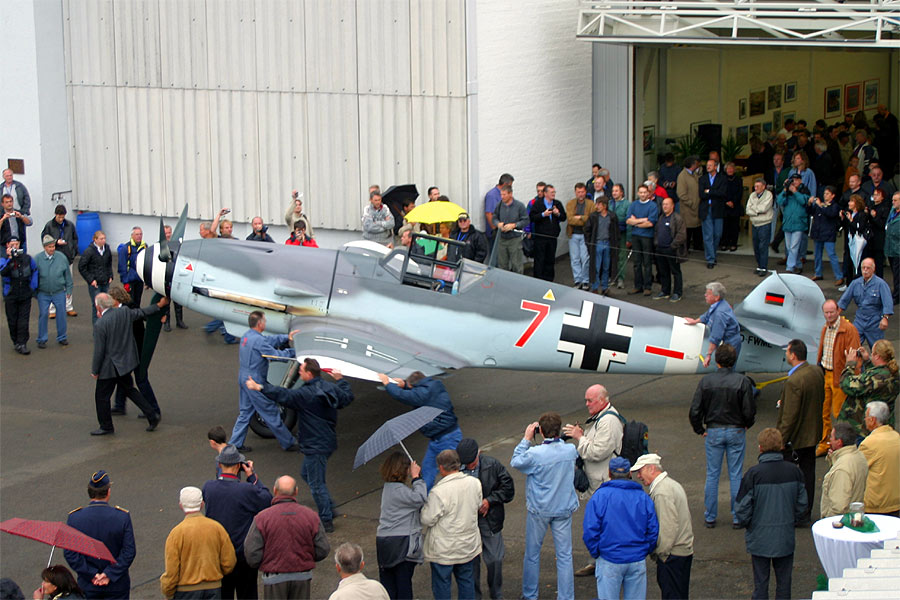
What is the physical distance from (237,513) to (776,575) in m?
3.76

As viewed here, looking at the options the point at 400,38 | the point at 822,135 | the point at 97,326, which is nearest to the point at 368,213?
the point at 400,38

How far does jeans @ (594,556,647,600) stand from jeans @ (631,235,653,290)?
9840 millimetres

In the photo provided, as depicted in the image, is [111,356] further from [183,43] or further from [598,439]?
[183,43]

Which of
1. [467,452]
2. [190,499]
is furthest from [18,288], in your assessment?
[467,452]

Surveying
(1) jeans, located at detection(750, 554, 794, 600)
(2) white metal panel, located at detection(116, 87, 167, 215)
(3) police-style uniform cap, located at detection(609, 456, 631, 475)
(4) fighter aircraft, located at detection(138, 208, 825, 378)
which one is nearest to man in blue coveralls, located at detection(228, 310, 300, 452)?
(4) fighter aircraft, located at detection(138, 208, 825, 378)

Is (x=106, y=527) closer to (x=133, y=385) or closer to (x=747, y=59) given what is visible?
(x=133, y=385)

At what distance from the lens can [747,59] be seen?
79.9ft

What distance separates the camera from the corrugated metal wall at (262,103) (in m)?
18.4

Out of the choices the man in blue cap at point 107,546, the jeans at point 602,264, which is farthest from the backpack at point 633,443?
the jeans at point 602,264

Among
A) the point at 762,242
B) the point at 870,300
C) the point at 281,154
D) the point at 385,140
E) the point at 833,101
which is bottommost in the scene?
the point at 870,300

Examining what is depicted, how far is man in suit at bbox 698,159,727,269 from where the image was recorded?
59.8 ft

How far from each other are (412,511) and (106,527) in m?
2.01

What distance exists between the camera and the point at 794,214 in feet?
Answer: 57.0

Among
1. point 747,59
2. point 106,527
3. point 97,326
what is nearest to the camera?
point 106,527
